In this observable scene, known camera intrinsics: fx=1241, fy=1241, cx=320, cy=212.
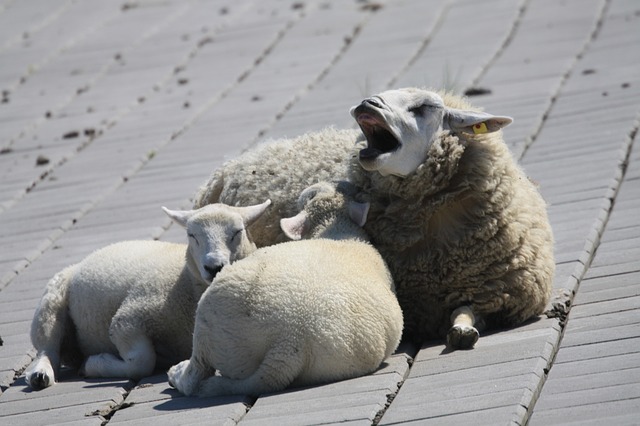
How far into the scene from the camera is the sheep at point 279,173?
682 cm

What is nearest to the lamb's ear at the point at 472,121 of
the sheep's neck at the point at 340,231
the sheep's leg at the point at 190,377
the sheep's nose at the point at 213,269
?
the sheep's neck at the point at 340,231

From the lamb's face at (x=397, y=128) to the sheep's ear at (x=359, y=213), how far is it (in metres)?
0.19

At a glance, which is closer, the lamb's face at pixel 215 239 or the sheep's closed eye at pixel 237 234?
the lamb's face at pixel 215 239

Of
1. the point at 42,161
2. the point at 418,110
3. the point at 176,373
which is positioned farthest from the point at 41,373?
the point at 42,161

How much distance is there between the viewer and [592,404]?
4855mm

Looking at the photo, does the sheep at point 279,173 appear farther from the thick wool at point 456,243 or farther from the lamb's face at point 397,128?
the thick wool at point 456,243

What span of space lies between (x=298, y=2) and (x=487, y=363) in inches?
386

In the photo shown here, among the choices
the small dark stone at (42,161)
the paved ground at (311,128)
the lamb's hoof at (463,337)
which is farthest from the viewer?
the small dark stone at (42,161)

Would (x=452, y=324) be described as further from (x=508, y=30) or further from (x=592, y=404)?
(x=508, y=30)

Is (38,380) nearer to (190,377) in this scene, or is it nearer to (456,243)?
(190,377)

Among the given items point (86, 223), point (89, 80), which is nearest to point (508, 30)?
point (89, 80)

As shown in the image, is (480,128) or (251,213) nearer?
(251,213)

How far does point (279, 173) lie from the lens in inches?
277

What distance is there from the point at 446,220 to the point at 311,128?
365cm
